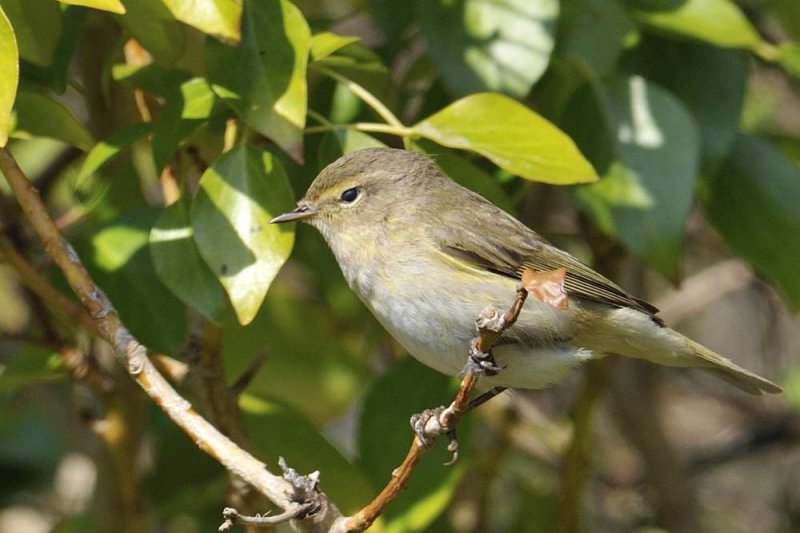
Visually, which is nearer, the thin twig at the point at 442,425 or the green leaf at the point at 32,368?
the thin twig at the point at 442,425

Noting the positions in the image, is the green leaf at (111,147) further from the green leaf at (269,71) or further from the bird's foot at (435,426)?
the bird's foot at (435,426)

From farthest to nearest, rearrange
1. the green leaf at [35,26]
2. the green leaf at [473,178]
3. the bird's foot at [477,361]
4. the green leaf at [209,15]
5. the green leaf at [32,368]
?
1. the green leaf at [32,368]
2. the green leaf at [473,178]
3. the green leaf at [35,26]
4. the green leaf at [209,15]
5. the bird's foot at [477,361]

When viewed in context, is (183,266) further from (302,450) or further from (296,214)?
(302,450)

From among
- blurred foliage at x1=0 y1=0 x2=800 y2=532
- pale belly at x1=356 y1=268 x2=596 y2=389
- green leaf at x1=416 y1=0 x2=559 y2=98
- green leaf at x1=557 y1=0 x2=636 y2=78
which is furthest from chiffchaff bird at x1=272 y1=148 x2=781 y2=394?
green leaf at x1=557 y1=0 x2=636 y2=78

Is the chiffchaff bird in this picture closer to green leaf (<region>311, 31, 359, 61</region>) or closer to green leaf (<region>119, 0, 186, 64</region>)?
green leaf (<region>311, 31, 359, 61</region>)

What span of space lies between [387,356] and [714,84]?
5.17 feet

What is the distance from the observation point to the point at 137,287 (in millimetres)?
2691

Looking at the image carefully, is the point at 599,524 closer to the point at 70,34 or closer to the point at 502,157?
the point at 502,157

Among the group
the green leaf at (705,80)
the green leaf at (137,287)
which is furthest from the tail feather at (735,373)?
the green leaf at (137,287)

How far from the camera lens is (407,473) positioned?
1933 mm

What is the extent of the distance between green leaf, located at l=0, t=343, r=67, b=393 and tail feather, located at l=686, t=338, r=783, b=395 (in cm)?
148

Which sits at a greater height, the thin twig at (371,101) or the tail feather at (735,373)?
the thin twig at (371,101)

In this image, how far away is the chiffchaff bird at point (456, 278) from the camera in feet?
8.05

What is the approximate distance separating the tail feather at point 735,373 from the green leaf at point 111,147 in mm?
1326
